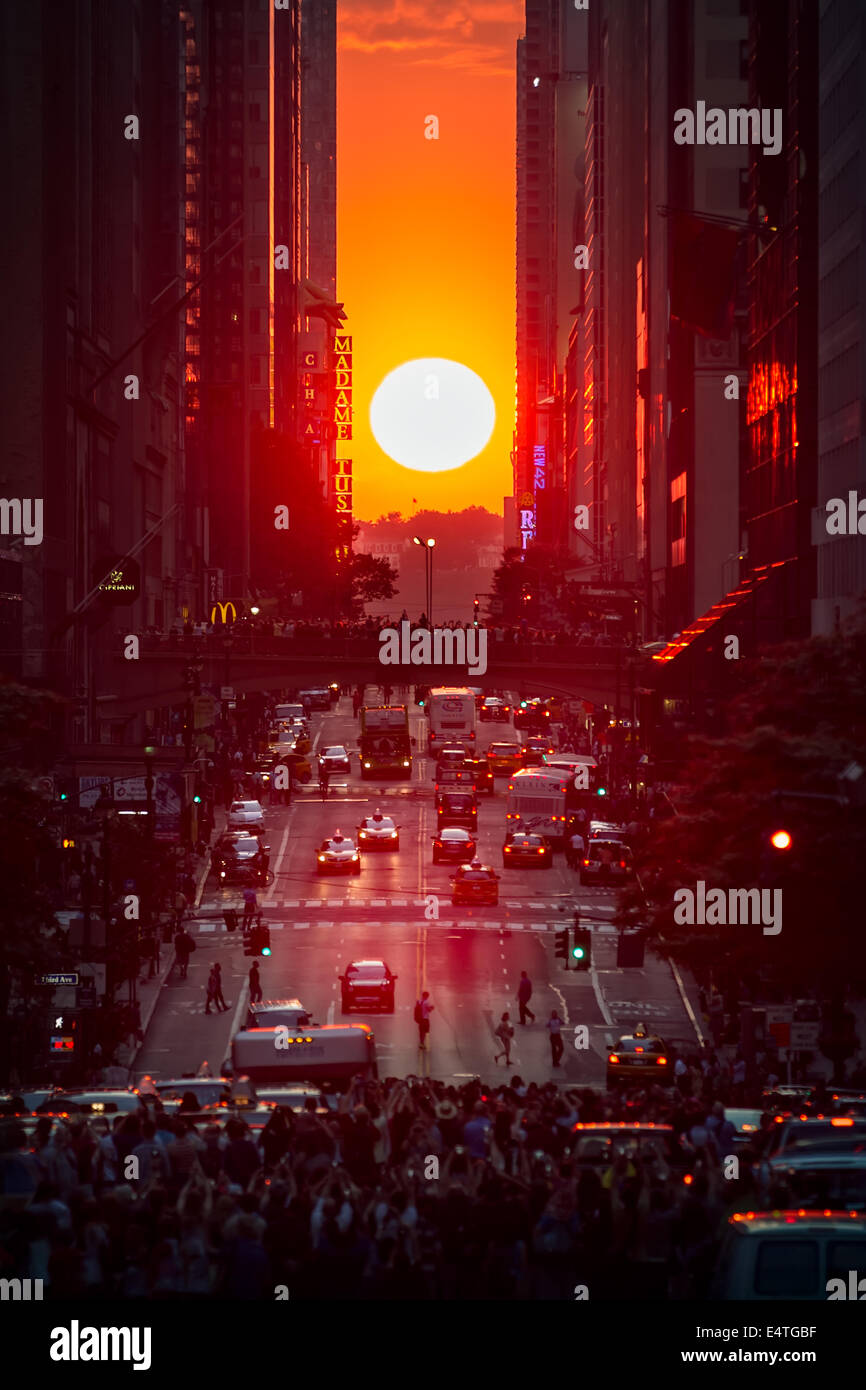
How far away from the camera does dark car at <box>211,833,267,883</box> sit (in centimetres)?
6656

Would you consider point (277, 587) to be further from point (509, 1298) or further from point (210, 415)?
point (509, 1298)

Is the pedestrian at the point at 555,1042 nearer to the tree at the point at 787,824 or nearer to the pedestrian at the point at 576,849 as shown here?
the tree at the point at 787,824

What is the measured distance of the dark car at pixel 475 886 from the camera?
2493 inches

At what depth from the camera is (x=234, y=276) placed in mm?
182500

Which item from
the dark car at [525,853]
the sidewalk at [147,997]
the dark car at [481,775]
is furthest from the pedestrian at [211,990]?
the dark car at [481,775]

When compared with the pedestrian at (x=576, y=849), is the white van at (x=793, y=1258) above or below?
below

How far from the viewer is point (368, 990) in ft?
155

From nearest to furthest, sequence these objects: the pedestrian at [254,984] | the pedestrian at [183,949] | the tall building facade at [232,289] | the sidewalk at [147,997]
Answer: the sidewalk at [147,997]
the pedestrian at [254,984]
the pedestrian at [183,949]
the tall building facade at [232,289]

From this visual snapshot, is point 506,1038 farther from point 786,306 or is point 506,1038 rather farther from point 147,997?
point 786,306

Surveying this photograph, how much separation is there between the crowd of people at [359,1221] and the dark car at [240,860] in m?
47.3

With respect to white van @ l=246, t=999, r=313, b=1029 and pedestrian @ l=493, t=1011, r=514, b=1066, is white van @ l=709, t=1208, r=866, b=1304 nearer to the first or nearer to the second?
white van @ l=246, t=999, r=313, b=1029

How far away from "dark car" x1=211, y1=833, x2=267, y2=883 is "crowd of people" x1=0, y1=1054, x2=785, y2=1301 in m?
47.3
